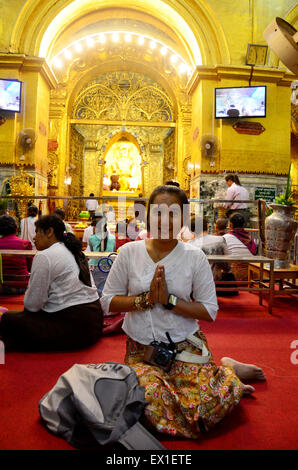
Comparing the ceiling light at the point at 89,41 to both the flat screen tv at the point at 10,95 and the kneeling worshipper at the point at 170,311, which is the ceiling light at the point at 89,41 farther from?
the kneeling worshipper at the point at 170,311

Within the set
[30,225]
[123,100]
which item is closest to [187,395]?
[30,225]

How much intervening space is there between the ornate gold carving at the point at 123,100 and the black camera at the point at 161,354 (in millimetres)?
16985

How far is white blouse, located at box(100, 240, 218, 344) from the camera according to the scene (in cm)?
192

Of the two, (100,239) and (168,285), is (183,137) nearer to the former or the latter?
(100,239)

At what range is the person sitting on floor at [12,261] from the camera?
4781 mm

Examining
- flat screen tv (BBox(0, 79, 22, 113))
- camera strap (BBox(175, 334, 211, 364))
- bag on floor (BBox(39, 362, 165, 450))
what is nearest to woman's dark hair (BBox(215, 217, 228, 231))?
camera strap (BBox(175, 334, 211, 364))

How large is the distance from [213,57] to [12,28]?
6.11 m

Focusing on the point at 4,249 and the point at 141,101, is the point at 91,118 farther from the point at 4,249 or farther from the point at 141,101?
the point at 4,249

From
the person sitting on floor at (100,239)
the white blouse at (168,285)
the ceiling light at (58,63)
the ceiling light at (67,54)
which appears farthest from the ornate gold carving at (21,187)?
the white blouse at (168,285)

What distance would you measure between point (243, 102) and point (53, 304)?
30.6 feet

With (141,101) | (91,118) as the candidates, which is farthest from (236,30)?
(91,118)

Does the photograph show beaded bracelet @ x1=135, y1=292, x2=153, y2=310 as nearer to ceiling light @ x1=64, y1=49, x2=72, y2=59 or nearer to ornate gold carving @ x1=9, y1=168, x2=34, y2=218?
ornate gold carving @ x1=9, y1=168, x2=34, y2=218

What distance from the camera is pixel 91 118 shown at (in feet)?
57.3

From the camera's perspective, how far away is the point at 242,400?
2.14m
